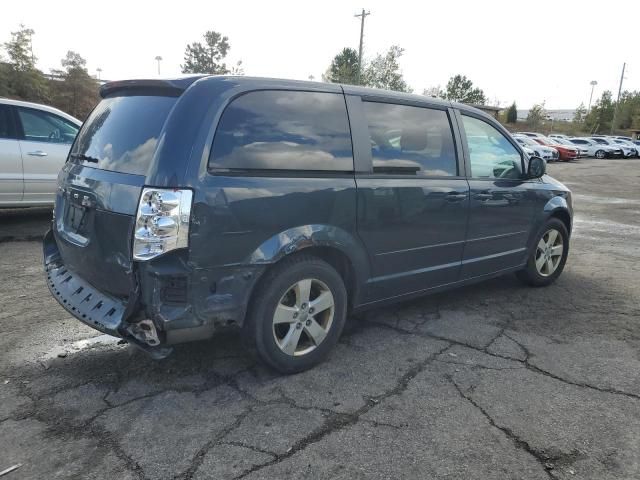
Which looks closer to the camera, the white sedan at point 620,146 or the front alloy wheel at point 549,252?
the front alloy wheel at point 549,252

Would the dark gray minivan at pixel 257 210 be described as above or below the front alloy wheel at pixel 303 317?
above

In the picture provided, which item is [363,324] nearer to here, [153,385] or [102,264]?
[153,385]

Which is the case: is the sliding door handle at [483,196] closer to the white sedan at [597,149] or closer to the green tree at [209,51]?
the white sedan at [597,149]

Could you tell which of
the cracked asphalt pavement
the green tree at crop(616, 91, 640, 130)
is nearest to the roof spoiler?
the cracked asphalt pavement

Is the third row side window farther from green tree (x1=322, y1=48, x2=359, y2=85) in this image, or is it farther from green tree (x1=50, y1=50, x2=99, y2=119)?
green tree (x1=50, y1=50, x2=99, y2=119)

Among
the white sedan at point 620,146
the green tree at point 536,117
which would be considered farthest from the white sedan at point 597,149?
the green tree at point 536,117

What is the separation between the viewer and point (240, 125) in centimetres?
292

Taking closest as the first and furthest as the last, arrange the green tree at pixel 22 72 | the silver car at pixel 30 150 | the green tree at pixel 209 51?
the silver car at pixel 30 150, the green tree at pixel 22 72, the green tree at pixel 209 51

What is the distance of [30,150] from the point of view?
6.93m

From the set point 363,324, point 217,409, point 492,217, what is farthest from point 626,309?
point 217,409

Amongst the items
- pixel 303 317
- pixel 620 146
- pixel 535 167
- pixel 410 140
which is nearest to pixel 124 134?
pixel 303 317

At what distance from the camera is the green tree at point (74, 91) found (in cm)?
2905

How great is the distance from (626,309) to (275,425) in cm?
372

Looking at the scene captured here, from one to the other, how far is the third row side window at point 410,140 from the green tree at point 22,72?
95.5 ft
